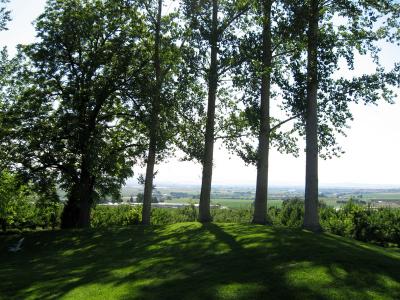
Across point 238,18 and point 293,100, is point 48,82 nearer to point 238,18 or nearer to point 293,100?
point 238,18

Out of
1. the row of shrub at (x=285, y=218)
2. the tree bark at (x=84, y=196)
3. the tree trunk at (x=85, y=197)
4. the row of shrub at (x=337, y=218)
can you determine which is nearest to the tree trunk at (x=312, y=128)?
the row of shrub at (x=337, y=218)

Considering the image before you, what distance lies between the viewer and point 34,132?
28.3 meters

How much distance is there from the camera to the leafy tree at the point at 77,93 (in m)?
28.2

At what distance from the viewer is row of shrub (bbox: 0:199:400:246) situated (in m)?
29.2

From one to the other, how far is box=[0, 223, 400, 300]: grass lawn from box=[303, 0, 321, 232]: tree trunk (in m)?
2.16

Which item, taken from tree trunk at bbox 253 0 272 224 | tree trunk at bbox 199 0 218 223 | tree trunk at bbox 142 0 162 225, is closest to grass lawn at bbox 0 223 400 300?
tree trunk at bbox 253 0 272 224

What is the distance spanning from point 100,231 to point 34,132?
28.5 feet

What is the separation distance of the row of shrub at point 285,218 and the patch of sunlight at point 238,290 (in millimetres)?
17658

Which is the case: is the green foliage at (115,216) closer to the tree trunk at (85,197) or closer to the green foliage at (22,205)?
the green foliage at (22,205)

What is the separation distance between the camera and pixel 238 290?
364 inches

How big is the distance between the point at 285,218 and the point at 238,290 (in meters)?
27.4

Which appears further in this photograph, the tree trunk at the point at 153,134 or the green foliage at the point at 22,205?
the tree trunk at the point at 153,134

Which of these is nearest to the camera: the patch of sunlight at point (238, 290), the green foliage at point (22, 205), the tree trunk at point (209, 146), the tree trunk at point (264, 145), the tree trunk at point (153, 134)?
the patch of sunlight at point (238, 290)

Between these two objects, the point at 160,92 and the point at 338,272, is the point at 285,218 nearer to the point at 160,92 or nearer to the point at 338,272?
the point at 160,92
